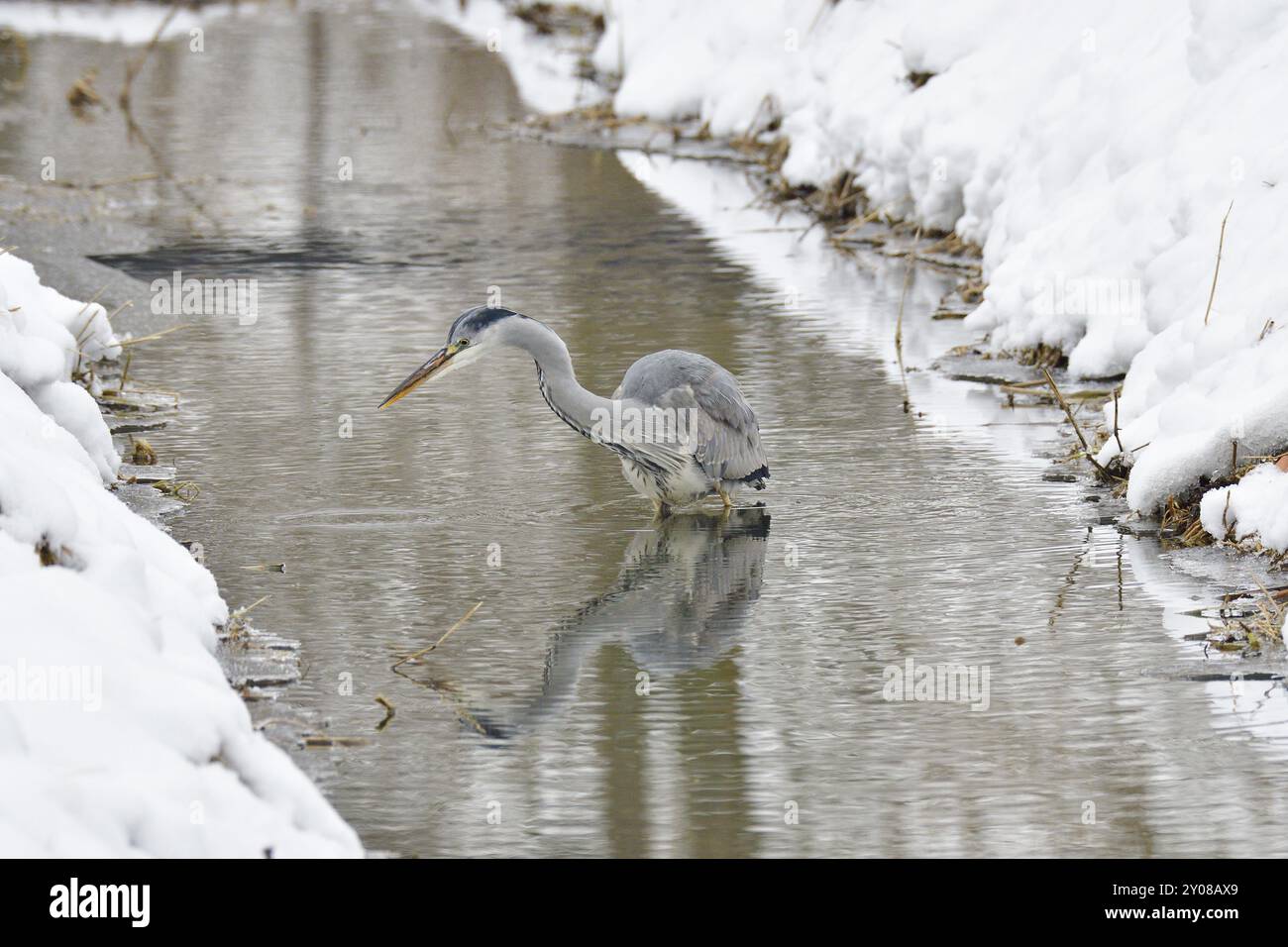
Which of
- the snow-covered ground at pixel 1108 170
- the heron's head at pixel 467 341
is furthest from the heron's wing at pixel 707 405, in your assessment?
the snow-covered ground at pixel 1108 170

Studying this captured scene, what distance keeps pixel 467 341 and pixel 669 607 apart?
1598mm

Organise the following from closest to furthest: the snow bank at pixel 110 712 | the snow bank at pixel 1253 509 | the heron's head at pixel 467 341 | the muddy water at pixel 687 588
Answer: the snow bank at pixel 110 712
the muddy water at pixel 687 588
the snow bank at pixel 1253 509
the heron's head at pixel 467 341

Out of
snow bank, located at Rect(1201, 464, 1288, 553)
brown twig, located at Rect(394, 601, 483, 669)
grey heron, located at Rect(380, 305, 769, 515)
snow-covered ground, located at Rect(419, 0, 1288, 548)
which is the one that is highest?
snow-covered ground, located at Rect(419, 0, 1288, 548)

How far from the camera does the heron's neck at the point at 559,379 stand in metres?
8.95

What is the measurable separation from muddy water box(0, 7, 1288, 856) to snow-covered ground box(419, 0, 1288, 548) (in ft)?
2.08

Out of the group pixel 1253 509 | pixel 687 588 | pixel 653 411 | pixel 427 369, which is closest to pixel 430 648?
pixel 687 588

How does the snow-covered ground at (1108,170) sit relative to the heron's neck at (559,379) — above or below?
above

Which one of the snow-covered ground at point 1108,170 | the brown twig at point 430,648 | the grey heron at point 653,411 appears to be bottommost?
the brown twig at point 430,648

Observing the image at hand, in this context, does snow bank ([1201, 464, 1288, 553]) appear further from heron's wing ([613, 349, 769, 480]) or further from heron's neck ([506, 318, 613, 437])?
heron's neck ([506, 318, 613, 437])

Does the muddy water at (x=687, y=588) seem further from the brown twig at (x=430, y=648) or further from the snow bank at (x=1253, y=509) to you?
the snow bank at (x=1253, y=509)

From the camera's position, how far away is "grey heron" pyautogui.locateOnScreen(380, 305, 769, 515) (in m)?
8.95

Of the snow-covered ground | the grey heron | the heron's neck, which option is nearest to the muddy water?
the grey heron
